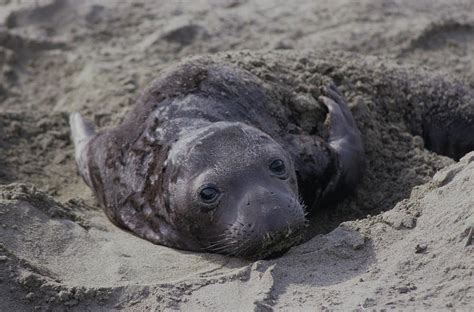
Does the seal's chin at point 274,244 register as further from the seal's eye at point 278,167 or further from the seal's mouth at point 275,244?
the seal's eye at point 278,167

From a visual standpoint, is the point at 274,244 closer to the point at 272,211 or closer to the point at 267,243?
the point at 267,243

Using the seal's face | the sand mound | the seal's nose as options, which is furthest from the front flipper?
the seal's nose

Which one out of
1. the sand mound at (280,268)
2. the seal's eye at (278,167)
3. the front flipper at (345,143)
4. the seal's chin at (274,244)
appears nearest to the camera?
the sand mound at (280,268)

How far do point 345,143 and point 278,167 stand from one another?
981 millimetres

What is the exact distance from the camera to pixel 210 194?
4.41 metres

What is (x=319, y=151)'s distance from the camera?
523 cm

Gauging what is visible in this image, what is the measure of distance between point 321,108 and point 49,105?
2637 millimetres

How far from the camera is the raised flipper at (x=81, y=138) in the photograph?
5.76 m

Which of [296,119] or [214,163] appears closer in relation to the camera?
[214,163]

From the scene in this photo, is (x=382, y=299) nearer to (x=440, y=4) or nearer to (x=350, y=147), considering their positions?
(x=350, y=147)

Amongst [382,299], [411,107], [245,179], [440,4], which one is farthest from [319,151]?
[440,4]

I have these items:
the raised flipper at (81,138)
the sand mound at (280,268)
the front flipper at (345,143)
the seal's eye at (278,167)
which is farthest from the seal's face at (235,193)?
the raised flipper at (81,138)

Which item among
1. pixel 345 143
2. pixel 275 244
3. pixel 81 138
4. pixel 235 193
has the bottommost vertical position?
pixel 81 138

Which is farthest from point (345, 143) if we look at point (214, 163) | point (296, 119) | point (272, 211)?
point (272, 211)
